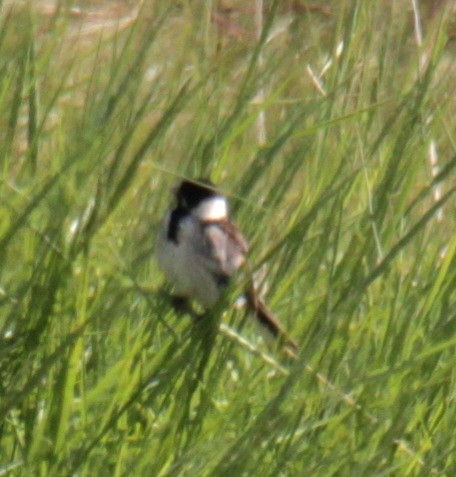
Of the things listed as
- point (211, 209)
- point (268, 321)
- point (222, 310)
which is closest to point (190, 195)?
point (211, 209)

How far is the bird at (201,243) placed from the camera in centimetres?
332

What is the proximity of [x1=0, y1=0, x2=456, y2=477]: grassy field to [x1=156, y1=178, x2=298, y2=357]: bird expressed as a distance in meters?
0.27

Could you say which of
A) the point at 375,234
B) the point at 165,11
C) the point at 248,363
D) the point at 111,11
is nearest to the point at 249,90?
the point at 165,11

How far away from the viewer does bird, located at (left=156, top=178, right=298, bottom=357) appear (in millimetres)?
3316

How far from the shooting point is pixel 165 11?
2582mm

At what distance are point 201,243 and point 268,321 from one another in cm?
79

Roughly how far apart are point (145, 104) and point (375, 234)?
467 millimetres

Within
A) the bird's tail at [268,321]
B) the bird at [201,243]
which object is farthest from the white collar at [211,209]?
the bird's tail at [268,321]

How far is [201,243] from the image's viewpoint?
362 centimetres

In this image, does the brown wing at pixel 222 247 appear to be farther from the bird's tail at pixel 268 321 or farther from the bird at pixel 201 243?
the bird's tail at pixel 268 321

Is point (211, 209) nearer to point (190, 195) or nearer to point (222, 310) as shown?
point (190, 195)

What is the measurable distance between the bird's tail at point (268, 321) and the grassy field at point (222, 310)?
4 centimetres

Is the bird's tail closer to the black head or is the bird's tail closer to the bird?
A: the bird

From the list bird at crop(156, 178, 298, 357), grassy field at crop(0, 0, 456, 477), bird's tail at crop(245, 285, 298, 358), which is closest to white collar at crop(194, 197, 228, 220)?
bird at crop(156, 178, 298, 357)
